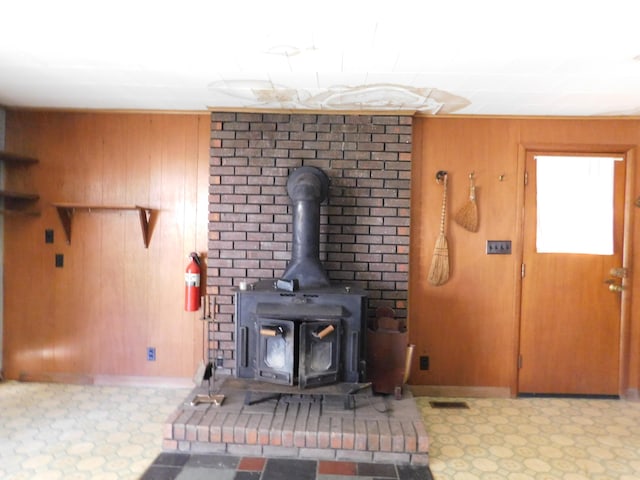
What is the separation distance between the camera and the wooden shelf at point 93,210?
2881 millimetres

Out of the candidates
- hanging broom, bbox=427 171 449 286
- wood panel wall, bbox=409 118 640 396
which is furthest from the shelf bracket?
hanging broom, bbox=427 171 449 286

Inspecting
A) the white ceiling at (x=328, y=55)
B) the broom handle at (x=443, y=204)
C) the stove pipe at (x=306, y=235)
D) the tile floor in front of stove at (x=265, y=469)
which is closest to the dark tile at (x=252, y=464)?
the tile floor in front of stove at (x=265, y=469)

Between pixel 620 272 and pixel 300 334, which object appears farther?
pixel 620 272

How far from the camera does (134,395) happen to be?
285 cm

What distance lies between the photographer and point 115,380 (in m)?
3.02

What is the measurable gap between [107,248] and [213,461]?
1.77m

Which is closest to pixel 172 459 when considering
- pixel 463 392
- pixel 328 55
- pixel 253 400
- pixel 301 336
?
pixel 253 400

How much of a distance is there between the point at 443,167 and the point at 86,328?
2942mm

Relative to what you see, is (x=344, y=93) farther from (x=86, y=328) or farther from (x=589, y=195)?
(x=86, y=328)

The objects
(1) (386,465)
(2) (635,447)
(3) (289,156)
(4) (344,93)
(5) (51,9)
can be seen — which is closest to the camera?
(5) (51,9)

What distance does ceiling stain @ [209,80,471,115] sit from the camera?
7.96ft

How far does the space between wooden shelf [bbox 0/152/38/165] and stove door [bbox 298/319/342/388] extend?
2384 millimetres

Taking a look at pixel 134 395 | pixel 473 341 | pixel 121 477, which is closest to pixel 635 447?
pixel 473 341

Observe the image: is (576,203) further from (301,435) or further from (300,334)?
(301,435)
